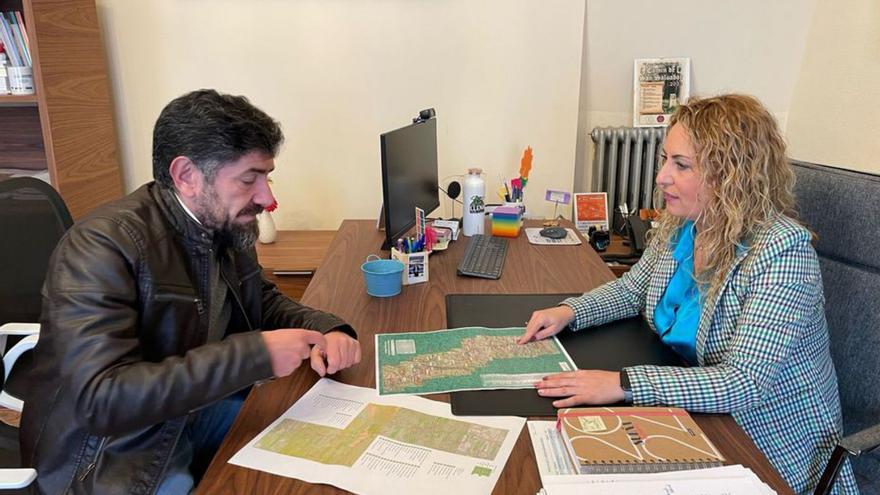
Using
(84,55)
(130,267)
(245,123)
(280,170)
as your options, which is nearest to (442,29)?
(280,170)

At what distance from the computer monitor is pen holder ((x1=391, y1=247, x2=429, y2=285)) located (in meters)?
0.11

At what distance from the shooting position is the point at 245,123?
107 centimetres

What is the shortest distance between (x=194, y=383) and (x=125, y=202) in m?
0.39

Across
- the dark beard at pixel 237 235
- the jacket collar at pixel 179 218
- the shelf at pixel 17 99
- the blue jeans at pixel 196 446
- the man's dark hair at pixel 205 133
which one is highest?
the shelf at pixel 17 99

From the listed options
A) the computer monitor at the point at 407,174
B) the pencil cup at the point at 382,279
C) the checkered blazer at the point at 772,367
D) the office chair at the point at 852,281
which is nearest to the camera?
the checkered blazer at the point at 772,367

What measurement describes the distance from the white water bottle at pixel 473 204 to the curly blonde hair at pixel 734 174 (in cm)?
93

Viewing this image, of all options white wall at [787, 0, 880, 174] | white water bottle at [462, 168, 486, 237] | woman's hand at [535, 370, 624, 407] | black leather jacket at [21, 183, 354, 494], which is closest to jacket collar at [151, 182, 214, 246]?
black leather jacket at [21, 183, 354, 494]

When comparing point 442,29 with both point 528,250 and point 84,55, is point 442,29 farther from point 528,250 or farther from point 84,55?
point 84,55

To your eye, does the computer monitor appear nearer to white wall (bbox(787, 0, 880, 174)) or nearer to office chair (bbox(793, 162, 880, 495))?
office chair (bbox(793, 162, 880, 495))

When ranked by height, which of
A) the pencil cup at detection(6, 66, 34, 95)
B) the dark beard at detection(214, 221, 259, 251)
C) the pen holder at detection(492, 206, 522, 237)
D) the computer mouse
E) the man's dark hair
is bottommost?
the computer mouse

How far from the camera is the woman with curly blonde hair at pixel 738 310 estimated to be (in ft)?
3.30

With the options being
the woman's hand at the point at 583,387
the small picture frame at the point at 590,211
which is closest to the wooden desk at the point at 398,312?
the woman's hand at the point at 583,387

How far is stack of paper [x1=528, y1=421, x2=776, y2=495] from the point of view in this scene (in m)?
0.78

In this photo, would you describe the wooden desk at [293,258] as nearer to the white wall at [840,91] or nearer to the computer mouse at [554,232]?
the computer mouse at [554,232]
